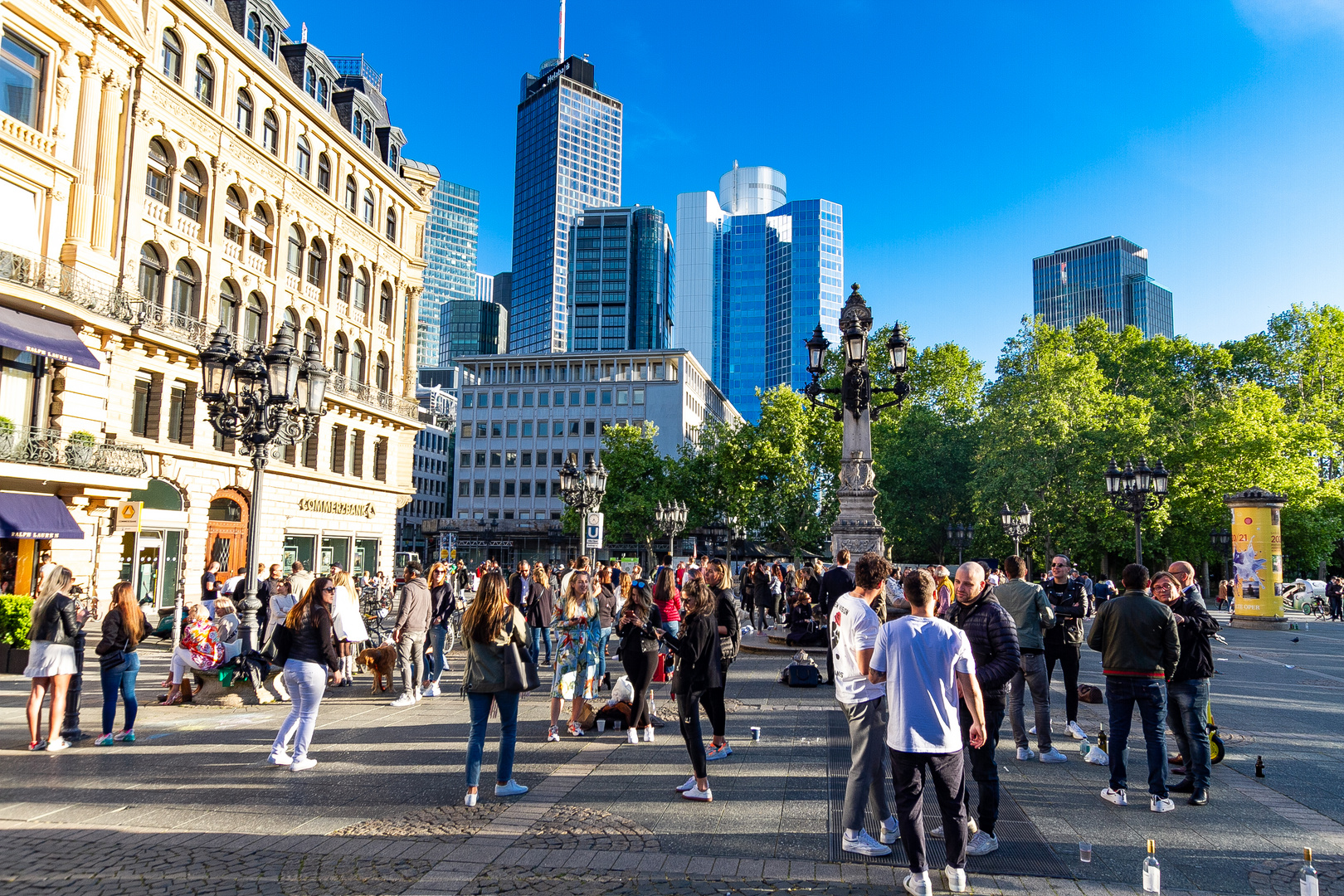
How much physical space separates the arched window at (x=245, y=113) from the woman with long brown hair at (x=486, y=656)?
103 feet

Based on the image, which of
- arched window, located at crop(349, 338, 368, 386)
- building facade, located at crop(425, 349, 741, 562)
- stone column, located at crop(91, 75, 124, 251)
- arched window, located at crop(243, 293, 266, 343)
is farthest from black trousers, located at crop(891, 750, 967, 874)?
building facade, located at crop(425, 349, 741, 562)

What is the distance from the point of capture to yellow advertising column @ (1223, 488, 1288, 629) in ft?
85.5

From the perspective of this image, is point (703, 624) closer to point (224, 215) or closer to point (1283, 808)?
point (1283, 808)

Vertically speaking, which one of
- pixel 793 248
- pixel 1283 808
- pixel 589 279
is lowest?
pixel 1283 808

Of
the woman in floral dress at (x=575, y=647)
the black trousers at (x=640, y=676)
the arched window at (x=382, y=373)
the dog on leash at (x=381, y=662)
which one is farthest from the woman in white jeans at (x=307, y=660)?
the arched window at (x=382, y=373)

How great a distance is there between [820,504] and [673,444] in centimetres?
2346

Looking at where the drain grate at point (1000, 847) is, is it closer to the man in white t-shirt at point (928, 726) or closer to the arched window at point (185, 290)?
the man in white t-shirt at point (928, 726)

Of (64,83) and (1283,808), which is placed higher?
(64,83)

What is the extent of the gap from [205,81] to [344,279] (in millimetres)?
10474

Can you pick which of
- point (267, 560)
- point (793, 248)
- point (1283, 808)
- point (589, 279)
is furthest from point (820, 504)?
point (793, 248)

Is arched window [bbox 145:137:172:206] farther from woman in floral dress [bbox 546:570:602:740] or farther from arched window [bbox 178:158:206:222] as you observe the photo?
woman in floral dress [bbox 546:570:602:740]

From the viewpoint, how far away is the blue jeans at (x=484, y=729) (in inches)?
261

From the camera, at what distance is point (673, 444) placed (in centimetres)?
7944

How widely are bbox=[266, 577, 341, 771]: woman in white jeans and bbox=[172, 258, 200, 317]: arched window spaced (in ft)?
82.2
